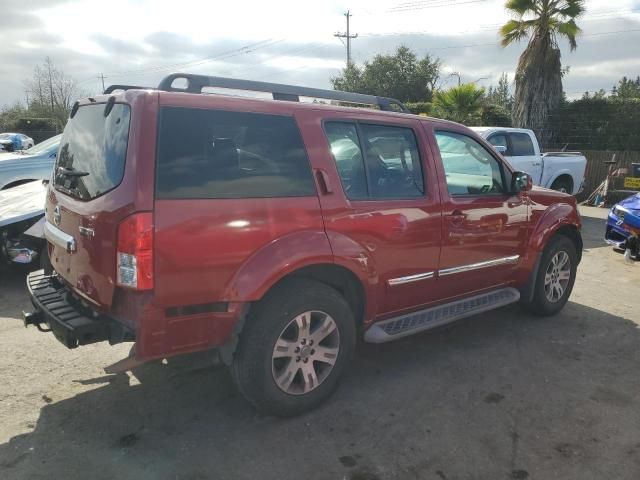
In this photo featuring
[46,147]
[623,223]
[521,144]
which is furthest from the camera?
[521,144]

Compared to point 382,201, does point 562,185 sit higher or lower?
lower

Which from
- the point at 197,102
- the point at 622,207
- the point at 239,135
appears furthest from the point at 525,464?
the point at 622,207

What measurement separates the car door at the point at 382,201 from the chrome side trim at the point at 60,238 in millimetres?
1495

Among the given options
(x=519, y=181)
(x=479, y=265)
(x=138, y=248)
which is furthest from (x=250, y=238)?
(x=519, y=181)

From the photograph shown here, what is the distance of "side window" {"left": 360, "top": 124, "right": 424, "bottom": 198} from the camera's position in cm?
359

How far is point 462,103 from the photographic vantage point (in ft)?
60.1

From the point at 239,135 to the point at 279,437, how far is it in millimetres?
1763

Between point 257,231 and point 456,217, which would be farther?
point 456,217

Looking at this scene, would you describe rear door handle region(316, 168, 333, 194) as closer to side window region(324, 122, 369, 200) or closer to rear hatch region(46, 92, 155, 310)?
side window region(324, 122, 369, 200)

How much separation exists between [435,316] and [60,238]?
2.63 meters

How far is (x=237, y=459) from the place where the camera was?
281 cm

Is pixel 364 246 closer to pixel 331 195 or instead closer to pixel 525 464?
pixel 331 195

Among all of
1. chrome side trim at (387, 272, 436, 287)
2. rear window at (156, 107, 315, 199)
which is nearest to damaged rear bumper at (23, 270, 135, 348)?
rear window at (156, 107, 315, 199)

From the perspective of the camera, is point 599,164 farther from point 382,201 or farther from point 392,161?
point 382,201
